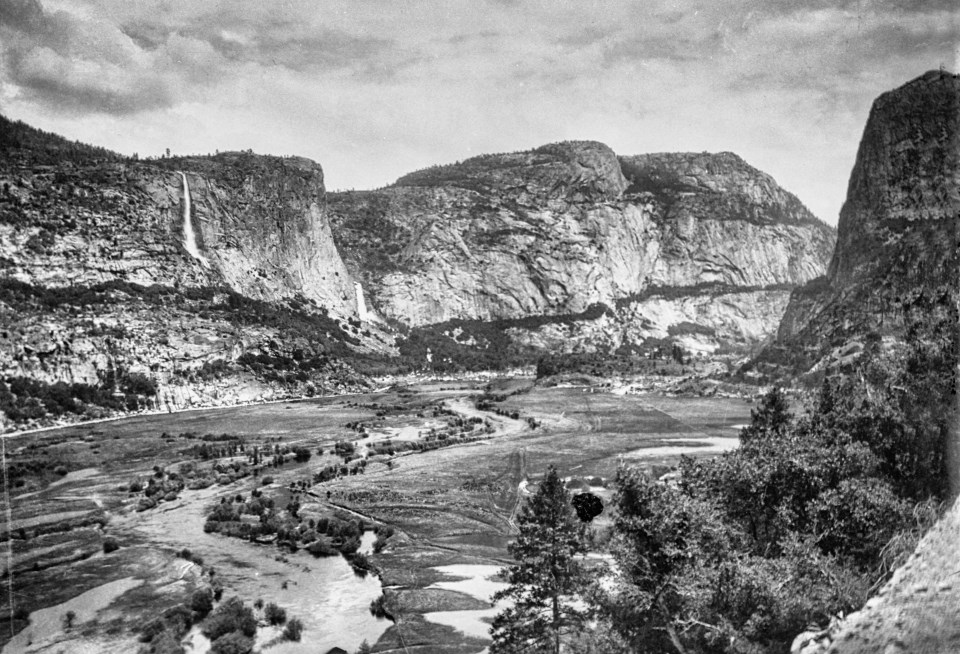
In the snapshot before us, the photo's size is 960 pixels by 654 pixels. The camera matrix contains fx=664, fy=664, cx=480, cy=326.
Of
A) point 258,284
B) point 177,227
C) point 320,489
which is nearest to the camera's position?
point 320,489

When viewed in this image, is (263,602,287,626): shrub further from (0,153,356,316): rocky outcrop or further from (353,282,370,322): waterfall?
(353,282,370,322): waterfall

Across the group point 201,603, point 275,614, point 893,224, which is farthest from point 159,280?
point 893,224

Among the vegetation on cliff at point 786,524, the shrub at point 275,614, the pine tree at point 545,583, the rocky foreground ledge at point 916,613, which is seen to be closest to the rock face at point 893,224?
the vegetation on cliff at point 786,524

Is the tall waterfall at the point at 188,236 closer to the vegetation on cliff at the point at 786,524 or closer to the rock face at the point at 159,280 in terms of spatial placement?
the rock face at the point at 159,280

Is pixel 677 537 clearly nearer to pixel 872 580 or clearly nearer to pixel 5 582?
pixel 872 580

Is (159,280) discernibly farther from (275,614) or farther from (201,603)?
(275,614)

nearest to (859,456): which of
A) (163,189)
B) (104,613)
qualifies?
(104,613)
